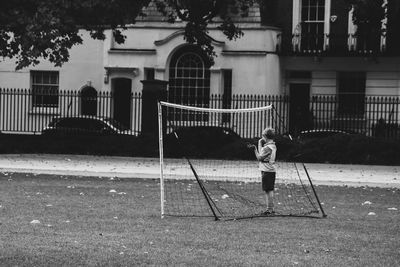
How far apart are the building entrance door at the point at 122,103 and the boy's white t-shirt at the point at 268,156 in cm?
2169

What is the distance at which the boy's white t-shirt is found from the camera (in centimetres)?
1468

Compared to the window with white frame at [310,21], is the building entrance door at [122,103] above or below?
below

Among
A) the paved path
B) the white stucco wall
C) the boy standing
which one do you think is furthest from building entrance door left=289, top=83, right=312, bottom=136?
the boy standing

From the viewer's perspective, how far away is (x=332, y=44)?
136 ft

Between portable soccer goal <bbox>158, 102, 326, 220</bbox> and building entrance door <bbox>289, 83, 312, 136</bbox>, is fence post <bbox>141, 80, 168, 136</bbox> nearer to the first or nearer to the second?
portable soccer goal <bbox>158, 102, 326, 220</bbox>

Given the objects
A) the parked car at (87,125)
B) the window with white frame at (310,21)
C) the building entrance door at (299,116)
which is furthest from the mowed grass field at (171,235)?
the window with white frame at (310,21)

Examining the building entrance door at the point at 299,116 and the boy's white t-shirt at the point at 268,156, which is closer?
the boy's white t-shirt at the point at 268,156

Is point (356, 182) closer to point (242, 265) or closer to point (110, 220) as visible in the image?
point (110, 220)

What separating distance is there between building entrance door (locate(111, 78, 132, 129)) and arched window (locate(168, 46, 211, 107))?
2.38m

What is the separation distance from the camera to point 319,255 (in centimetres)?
1062

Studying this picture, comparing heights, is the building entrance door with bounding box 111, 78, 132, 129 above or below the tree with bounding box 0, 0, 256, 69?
below

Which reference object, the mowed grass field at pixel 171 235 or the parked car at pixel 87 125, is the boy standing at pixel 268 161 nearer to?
the mowed grass field at pixel 171 235

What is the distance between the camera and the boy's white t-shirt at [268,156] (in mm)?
14680

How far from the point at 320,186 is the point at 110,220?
30.8 feet
